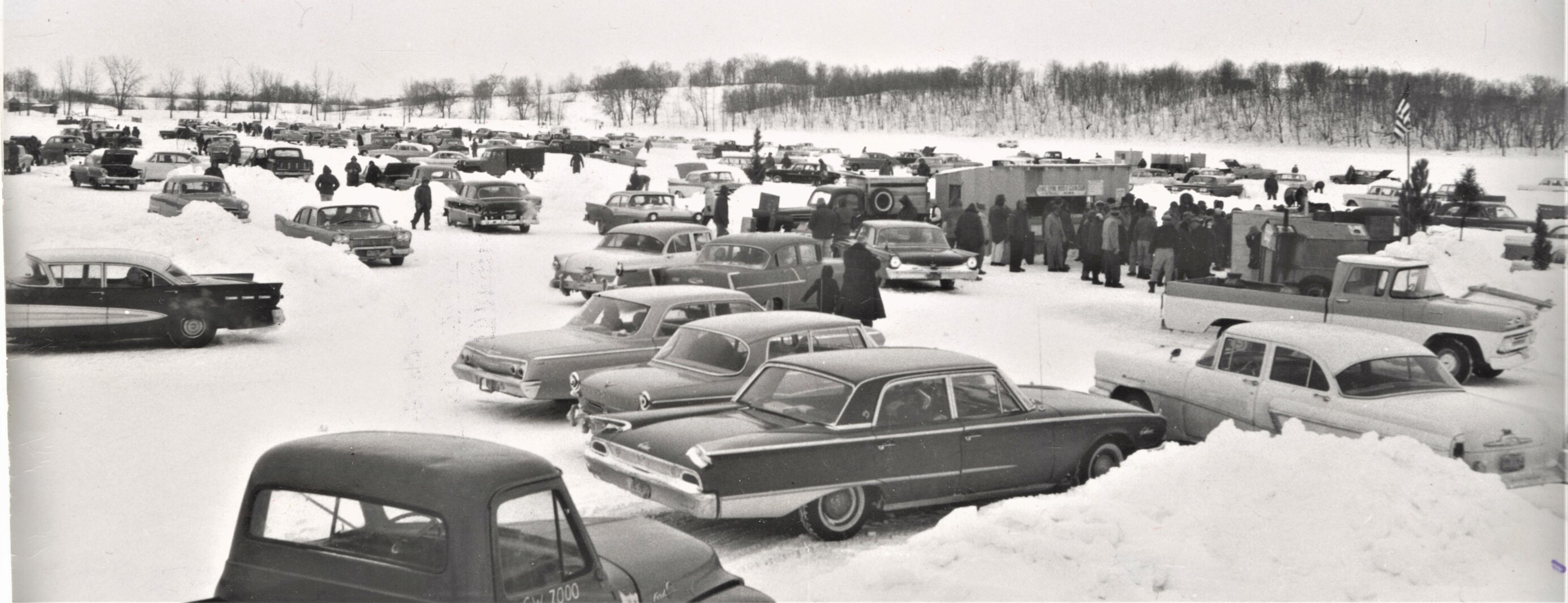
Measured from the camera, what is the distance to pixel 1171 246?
20.2 metres

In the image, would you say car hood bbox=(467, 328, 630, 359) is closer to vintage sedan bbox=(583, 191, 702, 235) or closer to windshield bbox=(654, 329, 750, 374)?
windshield bbox=(654, 329, 750, 374)

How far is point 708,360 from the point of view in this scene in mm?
9438

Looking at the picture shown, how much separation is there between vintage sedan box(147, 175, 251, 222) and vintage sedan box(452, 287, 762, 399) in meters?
14.1

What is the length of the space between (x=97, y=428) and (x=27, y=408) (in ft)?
1.68

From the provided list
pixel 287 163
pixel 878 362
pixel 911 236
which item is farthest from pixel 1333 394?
pixel 287 163

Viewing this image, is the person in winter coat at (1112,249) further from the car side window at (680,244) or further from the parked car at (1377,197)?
the parked car at (1377,197)

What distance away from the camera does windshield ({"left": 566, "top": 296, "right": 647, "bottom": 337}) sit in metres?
10.9

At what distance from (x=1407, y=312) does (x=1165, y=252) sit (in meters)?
7.05

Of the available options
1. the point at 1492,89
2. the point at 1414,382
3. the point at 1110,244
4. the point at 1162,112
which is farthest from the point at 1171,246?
the point at 1162,112

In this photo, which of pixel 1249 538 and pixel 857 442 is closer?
pixel 1249 538

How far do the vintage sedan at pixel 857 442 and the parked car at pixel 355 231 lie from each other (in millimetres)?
14129

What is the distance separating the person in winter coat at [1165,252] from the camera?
795 inches

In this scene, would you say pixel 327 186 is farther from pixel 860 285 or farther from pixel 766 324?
pixel 766 324

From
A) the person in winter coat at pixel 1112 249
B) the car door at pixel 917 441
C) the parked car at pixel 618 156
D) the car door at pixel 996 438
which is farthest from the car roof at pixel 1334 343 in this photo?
the parked car at pixel 618 156
